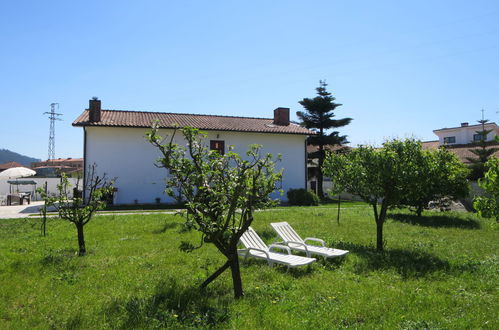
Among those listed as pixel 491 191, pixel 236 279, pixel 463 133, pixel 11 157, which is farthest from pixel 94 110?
pixel 11 157

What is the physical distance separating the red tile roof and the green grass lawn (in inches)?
483

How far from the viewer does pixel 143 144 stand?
21469 millimetres

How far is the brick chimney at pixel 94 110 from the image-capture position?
2105 cm

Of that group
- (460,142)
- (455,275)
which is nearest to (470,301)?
(455,275)

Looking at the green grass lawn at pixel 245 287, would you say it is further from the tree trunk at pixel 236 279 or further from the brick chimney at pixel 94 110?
the brick chimney at pixel 94 110

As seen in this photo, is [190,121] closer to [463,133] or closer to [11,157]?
[463,133]

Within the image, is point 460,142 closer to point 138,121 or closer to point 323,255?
point 138,121

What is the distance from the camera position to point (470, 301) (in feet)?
15.9

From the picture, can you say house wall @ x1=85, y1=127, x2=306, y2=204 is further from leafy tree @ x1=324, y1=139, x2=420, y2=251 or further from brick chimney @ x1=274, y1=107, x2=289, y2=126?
leafy tree @ x1=324, y1=139, x2=420, y2=251

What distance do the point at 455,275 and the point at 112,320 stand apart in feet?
18.6

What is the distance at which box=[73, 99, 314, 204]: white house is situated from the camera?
20.7 metres

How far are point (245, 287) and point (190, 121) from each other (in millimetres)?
19636

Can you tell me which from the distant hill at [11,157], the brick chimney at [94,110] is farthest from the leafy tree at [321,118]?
the distant hill at [11,157]

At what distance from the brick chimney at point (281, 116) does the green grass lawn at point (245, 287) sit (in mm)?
17409
